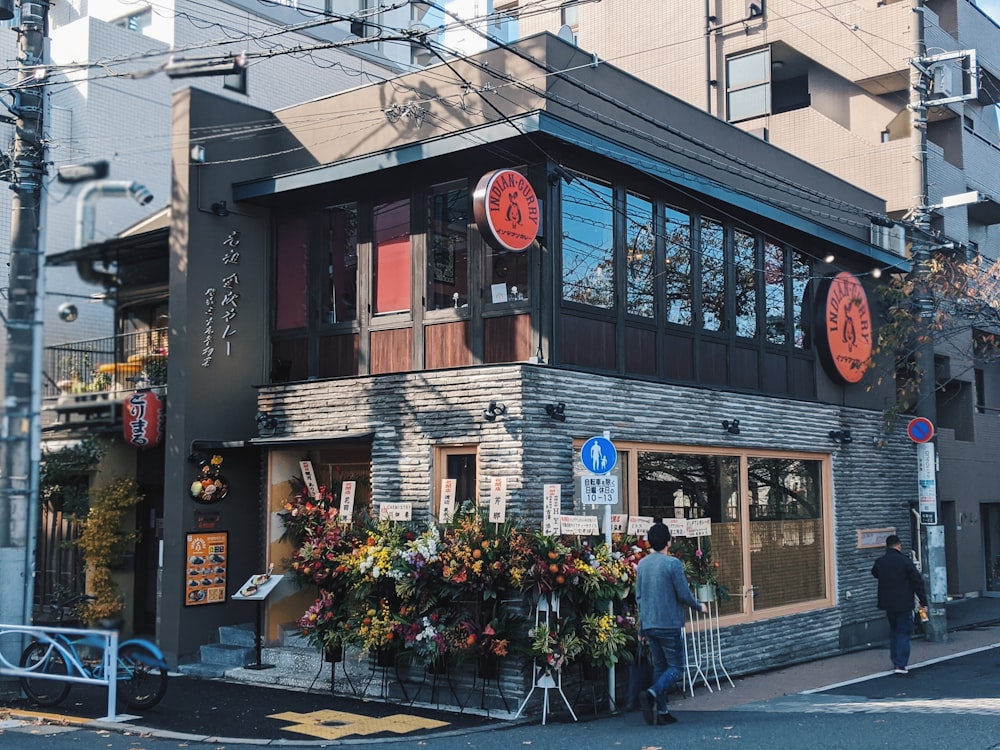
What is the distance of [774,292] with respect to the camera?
1642 cm

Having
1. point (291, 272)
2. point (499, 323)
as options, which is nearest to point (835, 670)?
A: point (499, 323)

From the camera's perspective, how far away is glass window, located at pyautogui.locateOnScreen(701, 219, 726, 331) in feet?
49.3

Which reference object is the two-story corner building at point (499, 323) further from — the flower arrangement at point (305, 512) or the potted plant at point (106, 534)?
the potted plant at point (106, 534)

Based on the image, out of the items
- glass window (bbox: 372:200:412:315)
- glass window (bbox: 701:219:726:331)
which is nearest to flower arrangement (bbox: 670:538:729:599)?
glass window (bbox: 701:219:726:331)

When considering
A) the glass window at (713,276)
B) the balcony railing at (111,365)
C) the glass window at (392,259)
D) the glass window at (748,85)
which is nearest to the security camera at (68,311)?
the glass window at (392,259)

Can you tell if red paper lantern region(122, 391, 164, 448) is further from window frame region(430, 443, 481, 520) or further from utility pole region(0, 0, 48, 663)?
window frame region(430, 443, 481, 520)

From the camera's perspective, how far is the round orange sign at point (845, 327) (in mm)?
17164

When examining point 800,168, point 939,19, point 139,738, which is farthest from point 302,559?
point 939,19

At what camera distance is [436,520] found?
41.0 feet

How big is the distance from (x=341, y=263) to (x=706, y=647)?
269 inches

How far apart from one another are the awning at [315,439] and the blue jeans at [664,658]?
14.1ft

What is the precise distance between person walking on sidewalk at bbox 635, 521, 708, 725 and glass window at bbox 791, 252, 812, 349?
7347mm

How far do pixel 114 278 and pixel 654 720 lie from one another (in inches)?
270

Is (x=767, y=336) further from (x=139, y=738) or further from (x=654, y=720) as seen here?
(x=139, y=738)
